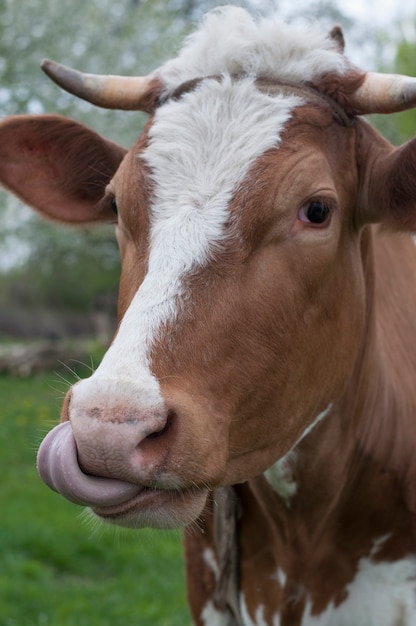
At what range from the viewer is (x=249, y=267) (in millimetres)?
2559

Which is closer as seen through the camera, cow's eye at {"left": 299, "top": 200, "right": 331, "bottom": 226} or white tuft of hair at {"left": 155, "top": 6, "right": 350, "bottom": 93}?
cow's eye at {"left": 299, "top": 200, "right": 331, "bottom": 226}

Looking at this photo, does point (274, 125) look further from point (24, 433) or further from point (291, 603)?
point (24, 433)

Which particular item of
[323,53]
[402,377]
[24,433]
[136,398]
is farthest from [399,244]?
[24,433]

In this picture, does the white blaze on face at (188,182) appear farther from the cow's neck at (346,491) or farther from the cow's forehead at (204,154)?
the cow's neck at (346,491)

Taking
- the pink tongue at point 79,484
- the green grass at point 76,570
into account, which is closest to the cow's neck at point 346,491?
the pink tongue at point 79,484

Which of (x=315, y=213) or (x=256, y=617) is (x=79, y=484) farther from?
(x=256, y=617)

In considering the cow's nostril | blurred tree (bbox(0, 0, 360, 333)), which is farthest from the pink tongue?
blurred tree (bbox(0, 0, 360, 333))

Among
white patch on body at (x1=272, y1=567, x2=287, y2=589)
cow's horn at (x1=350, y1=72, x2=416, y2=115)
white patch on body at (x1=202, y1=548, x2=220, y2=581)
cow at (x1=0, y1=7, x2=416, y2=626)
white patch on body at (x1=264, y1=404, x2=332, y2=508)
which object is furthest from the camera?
white patch on body at (x1=202, y1=548, x2=220, y2=581)

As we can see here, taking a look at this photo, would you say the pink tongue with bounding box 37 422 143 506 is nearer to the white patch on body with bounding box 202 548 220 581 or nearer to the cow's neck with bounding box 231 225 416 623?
the cow's neck with bounding box 231 225 416 623

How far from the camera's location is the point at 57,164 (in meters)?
3.61

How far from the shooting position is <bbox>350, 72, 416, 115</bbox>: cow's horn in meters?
2.87

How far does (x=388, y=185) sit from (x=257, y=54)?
626 mm

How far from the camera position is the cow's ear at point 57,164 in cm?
350

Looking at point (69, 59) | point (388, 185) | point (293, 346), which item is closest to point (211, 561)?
point (293, 346)
